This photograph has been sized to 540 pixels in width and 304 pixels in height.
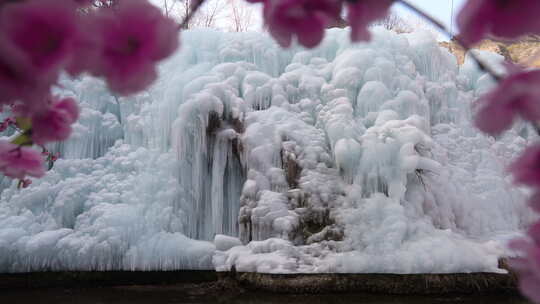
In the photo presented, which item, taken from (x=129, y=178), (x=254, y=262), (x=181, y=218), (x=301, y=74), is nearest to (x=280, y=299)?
(x=254, y=262)

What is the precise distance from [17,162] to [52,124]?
0.33 feet

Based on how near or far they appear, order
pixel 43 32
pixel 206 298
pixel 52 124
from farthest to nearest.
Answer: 1. pixel 206 298
2. pixel 52 124
3. pixel 43 32

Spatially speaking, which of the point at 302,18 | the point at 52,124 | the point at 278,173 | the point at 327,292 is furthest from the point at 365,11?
the point at 278,173

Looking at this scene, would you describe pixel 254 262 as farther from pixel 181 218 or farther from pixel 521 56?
pixel 521 56

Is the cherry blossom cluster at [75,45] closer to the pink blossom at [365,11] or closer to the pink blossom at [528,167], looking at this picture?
the pink blossom at [365,11]

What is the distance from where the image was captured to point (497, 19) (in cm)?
25

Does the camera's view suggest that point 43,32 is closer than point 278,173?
Yes

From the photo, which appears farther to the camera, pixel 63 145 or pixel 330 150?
pixel 63 145

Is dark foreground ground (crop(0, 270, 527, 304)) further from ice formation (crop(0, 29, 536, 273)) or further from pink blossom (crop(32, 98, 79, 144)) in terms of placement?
pink blossom (crop(32, 98, 79, 144))

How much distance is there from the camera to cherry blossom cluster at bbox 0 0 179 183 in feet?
0.74

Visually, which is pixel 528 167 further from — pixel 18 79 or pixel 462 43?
pixel 18 79

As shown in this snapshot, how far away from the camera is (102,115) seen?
3693 millimetres

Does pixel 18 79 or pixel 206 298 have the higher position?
pixel 18 79

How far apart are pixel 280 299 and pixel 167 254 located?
918 mm
